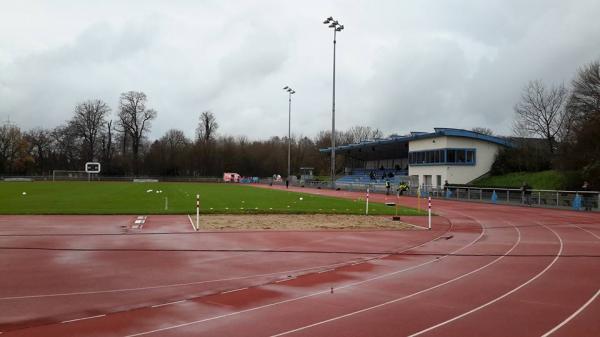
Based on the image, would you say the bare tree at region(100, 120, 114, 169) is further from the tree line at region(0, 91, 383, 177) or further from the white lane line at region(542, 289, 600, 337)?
the white lane line at region(542, 289, 600, 337)

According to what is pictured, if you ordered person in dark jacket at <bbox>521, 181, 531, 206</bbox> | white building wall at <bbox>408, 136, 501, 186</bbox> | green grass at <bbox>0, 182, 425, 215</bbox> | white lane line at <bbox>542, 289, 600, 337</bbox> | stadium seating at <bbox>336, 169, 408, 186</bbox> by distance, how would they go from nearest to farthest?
white lane line at <bbox>542, 289, 600, 337</bbox> < green grass at <bbox>0, 182, 425, 215</bbox> < person in dark jacket at <bbox>521, 181, 531, 206</bbox> < white building wall at <bbox>408, 136, 501, 186</bbox> < stadium seating at <bbox>336, 169, 408, 186</bbox>

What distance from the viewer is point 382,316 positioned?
7539 millimetres

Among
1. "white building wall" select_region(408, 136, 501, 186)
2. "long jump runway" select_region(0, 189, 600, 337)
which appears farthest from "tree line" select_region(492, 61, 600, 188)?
"long jump runway" select_region(0, 189, 600, 337)

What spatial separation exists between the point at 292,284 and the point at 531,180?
147 feet

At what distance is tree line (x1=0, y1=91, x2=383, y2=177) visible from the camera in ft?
331

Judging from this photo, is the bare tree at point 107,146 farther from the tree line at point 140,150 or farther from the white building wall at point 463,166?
the white building wall at point 463,166

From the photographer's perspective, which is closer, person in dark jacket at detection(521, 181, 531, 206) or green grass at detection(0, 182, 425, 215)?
green grass at detection(0, 182, 425, 215)

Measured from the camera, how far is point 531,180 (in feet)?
159

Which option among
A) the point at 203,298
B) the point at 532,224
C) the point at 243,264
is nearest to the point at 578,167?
the point at 532,224

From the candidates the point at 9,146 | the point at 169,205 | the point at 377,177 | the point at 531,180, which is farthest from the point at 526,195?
the point at 9,146

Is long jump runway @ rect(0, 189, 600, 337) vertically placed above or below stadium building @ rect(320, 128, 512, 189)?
below

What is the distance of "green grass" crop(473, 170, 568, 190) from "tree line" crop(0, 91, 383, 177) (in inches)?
2322

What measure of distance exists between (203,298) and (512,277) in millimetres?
6434

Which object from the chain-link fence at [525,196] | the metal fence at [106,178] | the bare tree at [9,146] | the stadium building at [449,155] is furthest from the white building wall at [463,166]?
the bare tree at [9,146]
